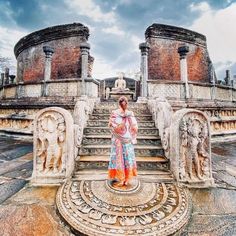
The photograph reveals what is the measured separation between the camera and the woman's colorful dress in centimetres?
300

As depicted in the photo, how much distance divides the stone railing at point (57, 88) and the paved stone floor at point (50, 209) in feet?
16.7

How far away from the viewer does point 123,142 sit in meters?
3.02

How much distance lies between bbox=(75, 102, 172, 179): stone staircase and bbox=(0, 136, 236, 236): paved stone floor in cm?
86

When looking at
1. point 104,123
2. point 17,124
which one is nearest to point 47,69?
point 17,124

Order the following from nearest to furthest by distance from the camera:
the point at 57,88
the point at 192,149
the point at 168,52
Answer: the point at 192,149 < the point at 57,88 < the point at 168,52

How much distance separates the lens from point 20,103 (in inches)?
347

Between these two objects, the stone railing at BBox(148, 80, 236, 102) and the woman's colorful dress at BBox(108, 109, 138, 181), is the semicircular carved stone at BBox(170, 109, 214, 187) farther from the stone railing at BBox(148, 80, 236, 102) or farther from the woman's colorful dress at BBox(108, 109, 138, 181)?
the stone railing at BBox(148, 80, 236, 102)

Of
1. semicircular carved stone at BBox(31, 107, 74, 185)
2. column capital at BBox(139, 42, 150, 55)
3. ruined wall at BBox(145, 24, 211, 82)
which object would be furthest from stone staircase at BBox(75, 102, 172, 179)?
ruined wall at BBox(145, 24, 211, 82)

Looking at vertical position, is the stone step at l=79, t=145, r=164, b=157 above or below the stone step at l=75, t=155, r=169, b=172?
above

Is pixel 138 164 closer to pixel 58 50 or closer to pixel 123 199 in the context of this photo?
pixel 123 199

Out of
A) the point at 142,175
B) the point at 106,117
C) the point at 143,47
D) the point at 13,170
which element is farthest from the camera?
the point at 143,47

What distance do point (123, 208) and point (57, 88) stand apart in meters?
7.34

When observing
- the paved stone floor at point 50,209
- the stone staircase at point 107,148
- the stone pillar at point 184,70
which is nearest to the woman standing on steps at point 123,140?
the stone staircase at point 107,148

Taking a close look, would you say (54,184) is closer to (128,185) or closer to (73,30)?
(128,185)
